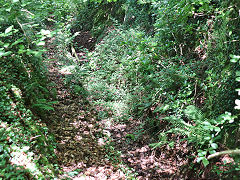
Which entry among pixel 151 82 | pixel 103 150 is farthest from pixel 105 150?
pixel 151 82

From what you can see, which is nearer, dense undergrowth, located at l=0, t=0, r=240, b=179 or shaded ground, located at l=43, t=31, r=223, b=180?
dense undergrowth, located at l=0, t=0, r=240, b=179

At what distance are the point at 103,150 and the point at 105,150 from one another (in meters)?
0.05

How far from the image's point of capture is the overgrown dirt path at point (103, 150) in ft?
11.9

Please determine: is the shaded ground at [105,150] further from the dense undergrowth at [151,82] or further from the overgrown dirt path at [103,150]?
the dense undergrowth at [151,82]

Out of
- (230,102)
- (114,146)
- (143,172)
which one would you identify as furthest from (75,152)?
(230,102)

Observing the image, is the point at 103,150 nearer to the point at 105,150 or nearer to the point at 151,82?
the point at 105,150

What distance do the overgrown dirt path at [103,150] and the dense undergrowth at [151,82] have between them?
12.0 inches

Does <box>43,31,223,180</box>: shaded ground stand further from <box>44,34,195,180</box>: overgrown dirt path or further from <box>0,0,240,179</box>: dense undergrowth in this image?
<box>0,0,240,179</box>: dense undergrowth

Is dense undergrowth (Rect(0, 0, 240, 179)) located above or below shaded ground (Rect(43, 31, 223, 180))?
above

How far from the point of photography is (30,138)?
3070 mm

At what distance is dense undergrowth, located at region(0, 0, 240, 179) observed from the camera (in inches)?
102

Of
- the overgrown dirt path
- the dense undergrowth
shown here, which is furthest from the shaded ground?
the dense undergrowth

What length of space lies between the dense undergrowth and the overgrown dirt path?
305 mm

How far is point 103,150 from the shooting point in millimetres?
4371
